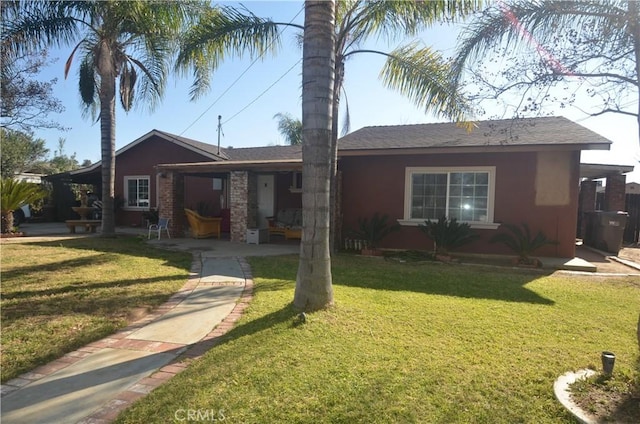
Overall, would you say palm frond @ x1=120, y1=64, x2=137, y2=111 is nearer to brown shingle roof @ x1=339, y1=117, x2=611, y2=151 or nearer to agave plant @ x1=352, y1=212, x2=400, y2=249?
brown shingle roof @ x1=339, y1=117, x2=611, y2=151

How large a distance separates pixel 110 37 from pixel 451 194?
1075 centimetres

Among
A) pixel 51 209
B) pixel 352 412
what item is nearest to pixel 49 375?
pixel 352 412

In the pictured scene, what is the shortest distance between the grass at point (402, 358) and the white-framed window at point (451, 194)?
4.13 m

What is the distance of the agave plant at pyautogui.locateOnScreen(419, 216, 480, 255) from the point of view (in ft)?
31.6

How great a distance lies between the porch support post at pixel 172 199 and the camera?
Result: 42.6 ft

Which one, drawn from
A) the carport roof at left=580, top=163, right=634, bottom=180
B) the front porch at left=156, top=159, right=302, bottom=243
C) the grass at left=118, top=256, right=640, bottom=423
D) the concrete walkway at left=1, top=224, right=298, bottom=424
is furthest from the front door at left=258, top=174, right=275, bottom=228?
the carport roof at left=580, top=163, right=634, bottom=180

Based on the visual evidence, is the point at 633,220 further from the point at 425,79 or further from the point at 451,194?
the point at 425,79

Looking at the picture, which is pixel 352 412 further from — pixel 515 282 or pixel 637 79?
pixel 515 282

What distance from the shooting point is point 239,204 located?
11906 millimetres

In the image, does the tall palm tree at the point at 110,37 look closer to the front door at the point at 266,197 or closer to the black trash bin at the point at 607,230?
the front door at the point at 266,197

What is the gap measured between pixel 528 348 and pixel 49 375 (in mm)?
4476

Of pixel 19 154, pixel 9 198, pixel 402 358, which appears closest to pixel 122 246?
pixel 9 198

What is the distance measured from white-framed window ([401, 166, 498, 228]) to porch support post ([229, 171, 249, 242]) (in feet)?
15.8

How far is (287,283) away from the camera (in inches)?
262
